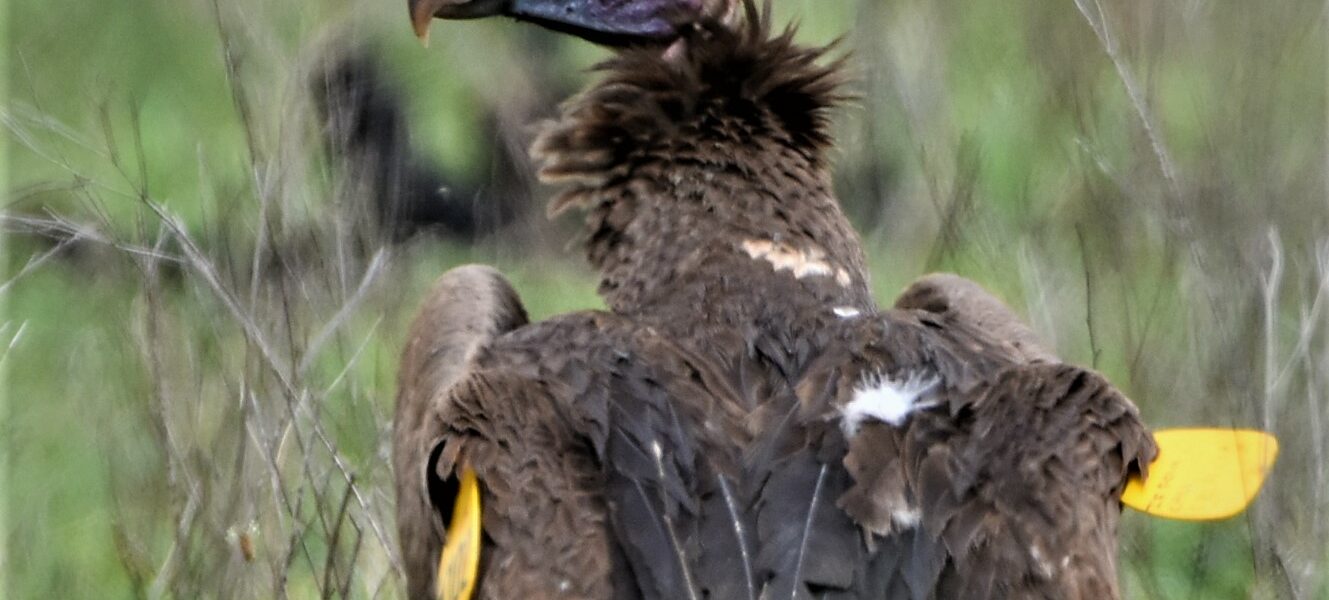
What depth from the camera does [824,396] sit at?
3898 mm

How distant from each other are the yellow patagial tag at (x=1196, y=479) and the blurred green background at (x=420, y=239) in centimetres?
76

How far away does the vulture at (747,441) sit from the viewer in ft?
11.9

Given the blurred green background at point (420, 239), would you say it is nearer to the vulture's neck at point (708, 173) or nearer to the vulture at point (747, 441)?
the vulture's neck at point (708, 173)

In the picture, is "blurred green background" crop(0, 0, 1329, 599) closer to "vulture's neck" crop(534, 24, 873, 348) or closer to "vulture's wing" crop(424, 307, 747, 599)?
"vulture's neck" crop(534, 24, 873, 348)

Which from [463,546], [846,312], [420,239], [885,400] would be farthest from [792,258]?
[420,239]

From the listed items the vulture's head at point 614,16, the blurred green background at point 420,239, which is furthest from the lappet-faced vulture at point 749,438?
the blurred green background at point 420,239

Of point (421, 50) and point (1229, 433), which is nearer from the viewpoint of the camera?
point (1229, 433)

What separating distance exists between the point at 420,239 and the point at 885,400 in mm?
3690

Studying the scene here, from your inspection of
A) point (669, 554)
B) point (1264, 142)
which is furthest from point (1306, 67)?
point (669, 554)

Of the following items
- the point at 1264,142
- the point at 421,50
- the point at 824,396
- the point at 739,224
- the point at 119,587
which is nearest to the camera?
the point at 824,396

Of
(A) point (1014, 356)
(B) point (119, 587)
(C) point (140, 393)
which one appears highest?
(A) point (1014, 356)

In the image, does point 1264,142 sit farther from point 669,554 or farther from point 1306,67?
point 669,554

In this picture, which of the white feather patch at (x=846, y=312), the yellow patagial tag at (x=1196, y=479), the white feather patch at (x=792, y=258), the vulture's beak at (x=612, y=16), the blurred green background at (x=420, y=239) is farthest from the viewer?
the blurred green background at (x=420, y=239)

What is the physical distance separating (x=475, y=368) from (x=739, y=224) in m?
0.77
